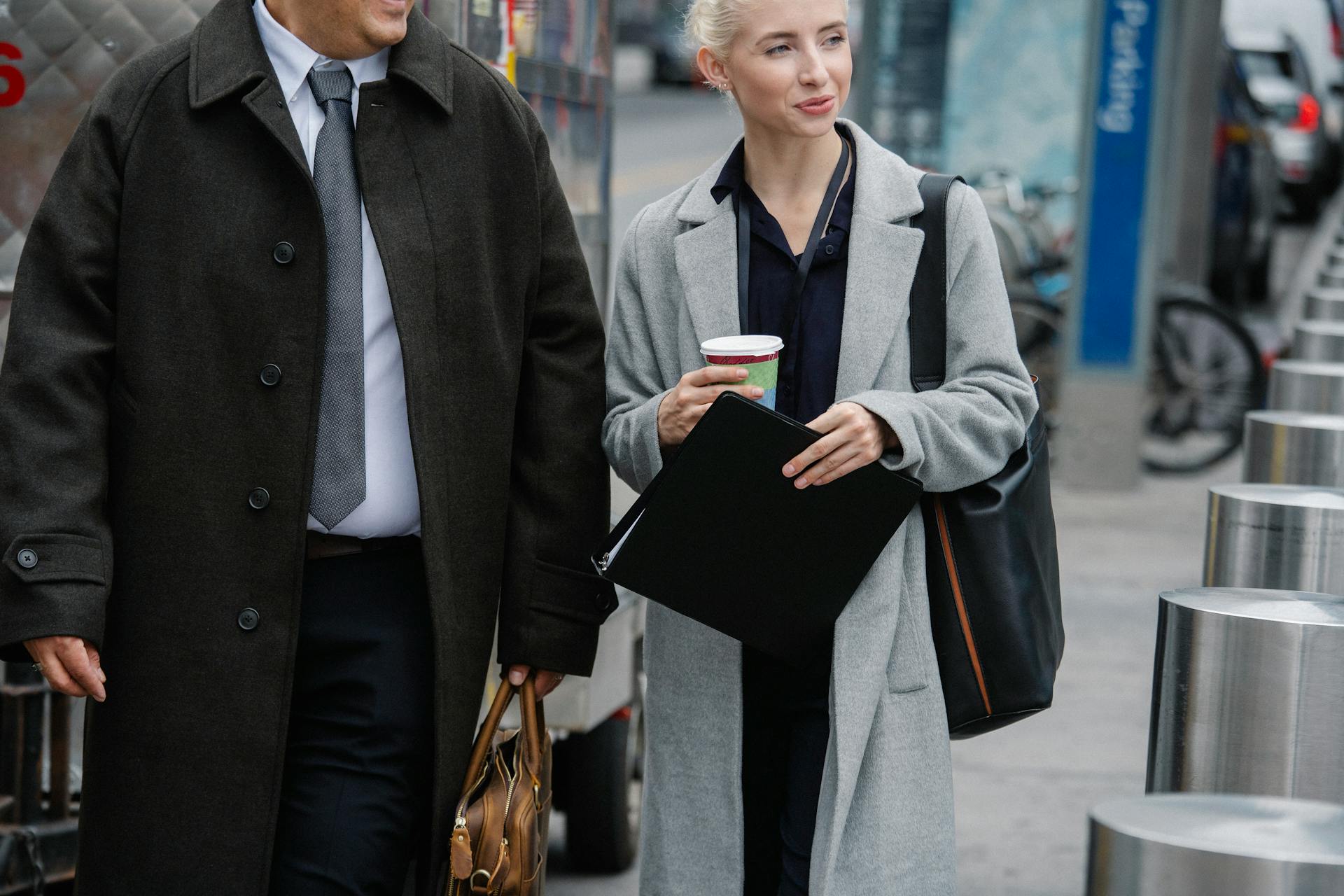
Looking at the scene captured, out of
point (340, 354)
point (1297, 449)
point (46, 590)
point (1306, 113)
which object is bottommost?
point (46, 590)

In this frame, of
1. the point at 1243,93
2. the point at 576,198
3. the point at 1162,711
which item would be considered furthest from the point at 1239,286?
the point at 1162,711

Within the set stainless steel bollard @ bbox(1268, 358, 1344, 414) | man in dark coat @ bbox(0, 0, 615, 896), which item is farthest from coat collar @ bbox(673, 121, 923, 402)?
stainless steel bollard @ bbox(1268, 358, 1344, 414)

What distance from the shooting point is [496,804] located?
2672mm

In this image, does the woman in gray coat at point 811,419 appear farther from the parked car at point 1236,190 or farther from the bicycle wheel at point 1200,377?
the parked car at point 1236,190

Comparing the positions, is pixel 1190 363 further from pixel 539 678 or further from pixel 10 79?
pixel 539 678

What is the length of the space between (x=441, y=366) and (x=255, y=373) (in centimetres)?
27

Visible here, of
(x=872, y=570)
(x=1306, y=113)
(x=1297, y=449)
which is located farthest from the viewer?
(x=1306, y=113)

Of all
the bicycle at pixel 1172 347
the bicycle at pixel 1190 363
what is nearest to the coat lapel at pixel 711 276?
the bicycle at pixel 1172 347

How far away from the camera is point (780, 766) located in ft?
9.17

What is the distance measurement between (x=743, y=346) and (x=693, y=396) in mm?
122

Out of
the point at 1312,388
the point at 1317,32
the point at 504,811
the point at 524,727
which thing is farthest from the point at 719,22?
the point at 1317,32

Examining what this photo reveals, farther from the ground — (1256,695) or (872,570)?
(872,570)

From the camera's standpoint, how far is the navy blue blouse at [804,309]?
106 inches

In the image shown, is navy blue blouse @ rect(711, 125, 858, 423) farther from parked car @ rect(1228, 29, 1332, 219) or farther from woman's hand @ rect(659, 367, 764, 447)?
parked car @ rect(1228, 29, 1332, 219)
